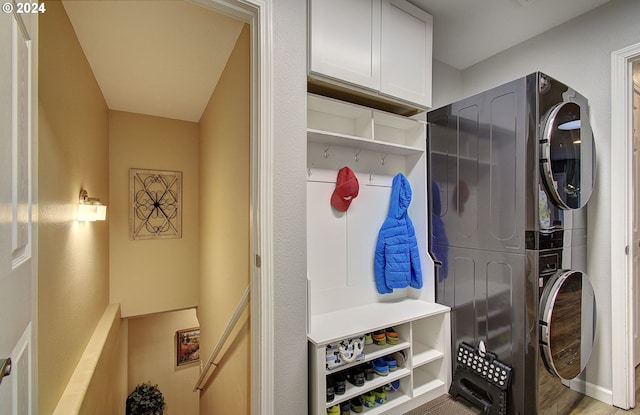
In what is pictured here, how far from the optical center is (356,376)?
158 centimetres

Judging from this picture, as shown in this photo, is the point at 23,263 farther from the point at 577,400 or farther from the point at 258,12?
the point at 577,400

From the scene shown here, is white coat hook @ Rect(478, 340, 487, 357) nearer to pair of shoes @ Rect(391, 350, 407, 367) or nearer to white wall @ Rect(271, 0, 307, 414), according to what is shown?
pair of shoes @ Rect(391, 350, 407, 367)

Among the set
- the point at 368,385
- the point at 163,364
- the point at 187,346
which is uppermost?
the point at 368,385

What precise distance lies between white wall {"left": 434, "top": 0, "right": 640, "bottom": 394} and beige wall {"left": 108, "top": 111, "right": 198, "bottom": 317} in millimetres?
3908

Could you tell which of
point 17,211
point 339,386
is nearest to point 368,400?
point 339,386

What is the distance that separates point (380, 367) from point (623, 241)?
5.57ft

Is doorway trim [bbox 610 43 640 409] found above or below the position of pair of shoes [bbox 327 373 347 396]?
above

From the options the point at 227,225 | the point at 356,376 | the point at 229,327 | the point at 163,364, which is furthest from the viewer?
the point at 163,364

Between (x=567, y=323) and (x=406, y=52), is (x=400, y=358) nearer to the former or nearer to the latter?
(x=567, y=323)

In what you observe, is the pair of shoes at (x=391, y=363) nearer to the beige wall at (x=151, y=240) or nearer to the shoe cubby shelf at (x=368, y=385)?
the shoe cubby shelf at (x=368, y=385)

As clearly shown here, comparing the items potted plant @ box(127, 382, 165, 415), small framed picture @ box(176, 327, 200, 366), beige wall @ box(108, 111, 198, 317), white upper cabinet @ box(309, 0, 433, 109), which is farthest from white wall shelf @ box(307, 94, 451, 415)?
small framed picture @ box(176, 327, 200, 366)

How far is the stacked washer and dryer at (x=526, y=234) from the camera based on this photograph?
1467mm

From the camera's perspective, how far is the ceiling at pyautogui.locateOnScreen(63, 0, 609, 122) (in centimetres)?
173

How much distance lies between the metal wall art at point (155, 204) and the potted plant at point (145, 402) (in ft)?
6.75
